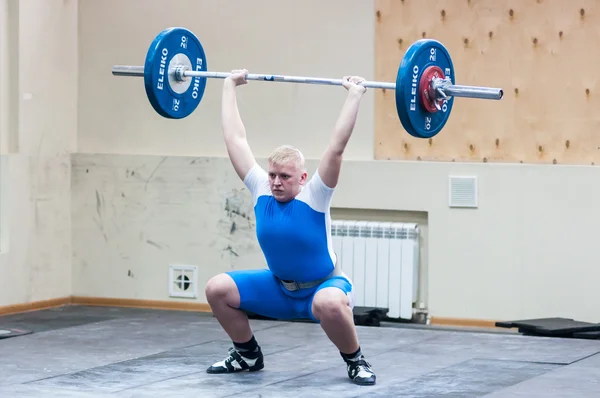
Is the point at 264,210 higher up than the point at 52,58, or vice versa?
the point at 52,58

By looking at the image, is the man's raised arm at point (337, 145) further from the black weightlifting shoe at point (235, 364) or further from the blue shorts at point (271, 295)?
the black weightlifting shoe at point (235, 364)

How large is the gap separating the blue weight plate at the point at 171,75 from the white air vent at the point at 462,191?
1.70 m

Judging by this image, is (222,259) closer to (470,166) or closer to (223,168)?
(223,168)

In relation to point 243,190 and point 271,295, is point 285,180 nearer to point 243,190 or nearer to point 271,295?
point 271,295

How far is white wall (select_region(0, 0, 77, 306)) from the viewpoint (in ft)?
22.1

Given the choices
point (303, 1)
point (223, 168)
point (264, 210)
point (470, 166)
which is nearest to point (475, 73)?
point (470, 166)

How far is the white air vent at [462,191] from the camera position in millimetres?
6262

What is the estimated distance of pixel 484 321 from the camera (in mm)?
6281

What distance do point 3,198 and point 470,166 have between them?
9.13ft

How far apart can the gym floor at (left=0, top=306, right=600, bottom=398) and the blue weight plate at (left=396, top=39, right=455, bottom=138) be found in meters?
1.07

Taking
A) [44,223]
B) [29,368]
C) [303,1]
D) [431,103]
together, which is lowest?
[29,368]

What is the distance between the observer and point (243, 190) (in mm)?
6801

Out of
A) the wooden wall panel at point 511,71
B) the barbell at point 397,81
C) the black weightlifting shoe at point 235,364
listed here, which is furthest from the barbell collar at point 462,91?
the wooden wall panel at point 511,71

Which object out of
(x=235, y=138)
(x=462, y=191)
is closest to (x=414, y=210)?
(x=462, y=191)
